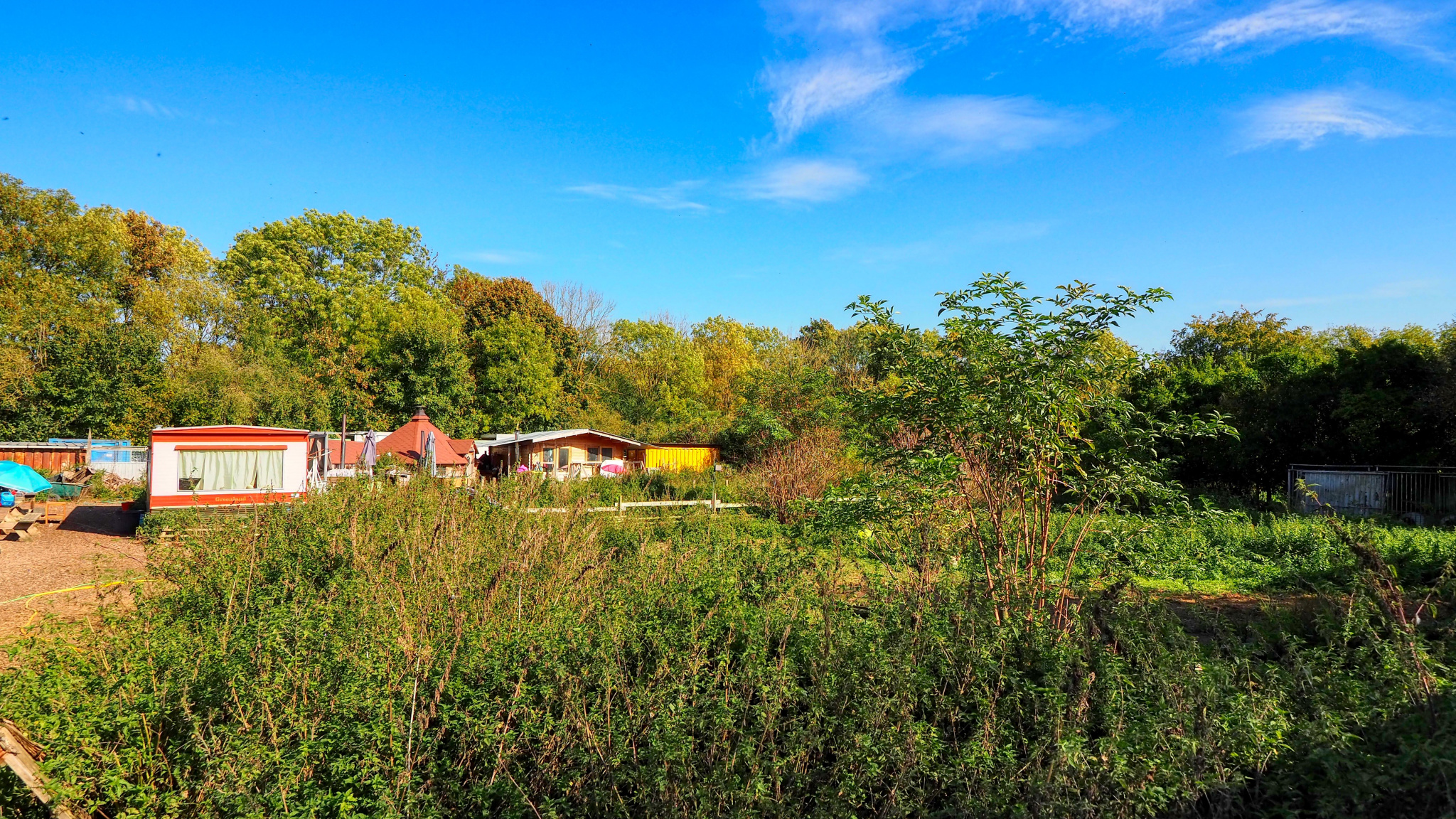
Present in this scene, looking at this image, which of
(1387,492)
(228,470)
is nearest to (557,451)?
(228,470)

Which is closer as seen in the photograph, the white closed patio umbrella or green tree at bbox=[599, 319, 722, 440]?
the white closed patio umbrella

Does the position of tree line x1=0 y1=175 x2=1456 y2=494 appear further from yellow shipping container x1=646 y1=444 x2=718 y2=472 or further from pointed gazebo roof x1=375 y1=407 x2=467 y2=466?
pointed gazebo roof x1=375 y1=407 x2=467 y2=466

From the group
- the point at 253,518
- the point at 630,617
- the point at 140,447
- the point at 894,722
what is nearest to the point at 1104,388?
the point at 894,722

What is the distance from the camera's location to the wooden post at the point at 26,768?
10.5 feet

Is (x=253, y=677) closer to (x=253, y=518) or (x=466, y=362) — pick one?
(x=253, y=518)

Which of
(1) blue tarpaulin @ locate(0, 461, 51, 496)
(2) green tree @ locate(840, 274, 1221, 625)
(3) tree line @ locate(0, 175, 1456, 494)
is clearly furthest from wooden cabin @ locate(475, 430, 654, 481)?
(2) green tree @ locate(840, 274, 1221, 625)

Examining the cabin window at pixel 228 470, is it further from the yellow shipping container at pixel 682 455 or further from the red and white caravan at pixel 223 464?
the yellow shipping container at pixel 682 455

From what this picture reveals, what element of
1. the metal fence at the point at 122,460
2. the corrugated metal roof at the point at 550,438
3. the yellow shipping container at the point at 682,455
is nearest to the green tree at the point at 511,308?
the corrugated metal roof at the point at 550,438

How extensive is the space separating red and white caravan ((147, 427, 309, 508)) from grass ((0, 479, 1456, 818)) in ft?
37.6

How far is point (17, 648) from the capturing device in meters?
4.44

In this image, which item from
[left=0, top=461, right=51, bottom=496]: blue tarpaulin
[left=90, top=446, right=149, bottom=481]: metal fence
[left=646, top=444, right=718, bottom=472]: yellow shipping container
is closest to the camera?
[left=0, top=461, right=51, bottom=496]: blue tarpaulin

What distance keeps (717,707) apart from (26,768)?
283 cm

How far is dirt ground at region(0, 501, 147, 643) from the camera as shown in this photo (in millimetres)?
7445

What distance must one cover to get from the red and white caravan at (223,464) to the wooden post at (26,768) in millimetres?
12536
